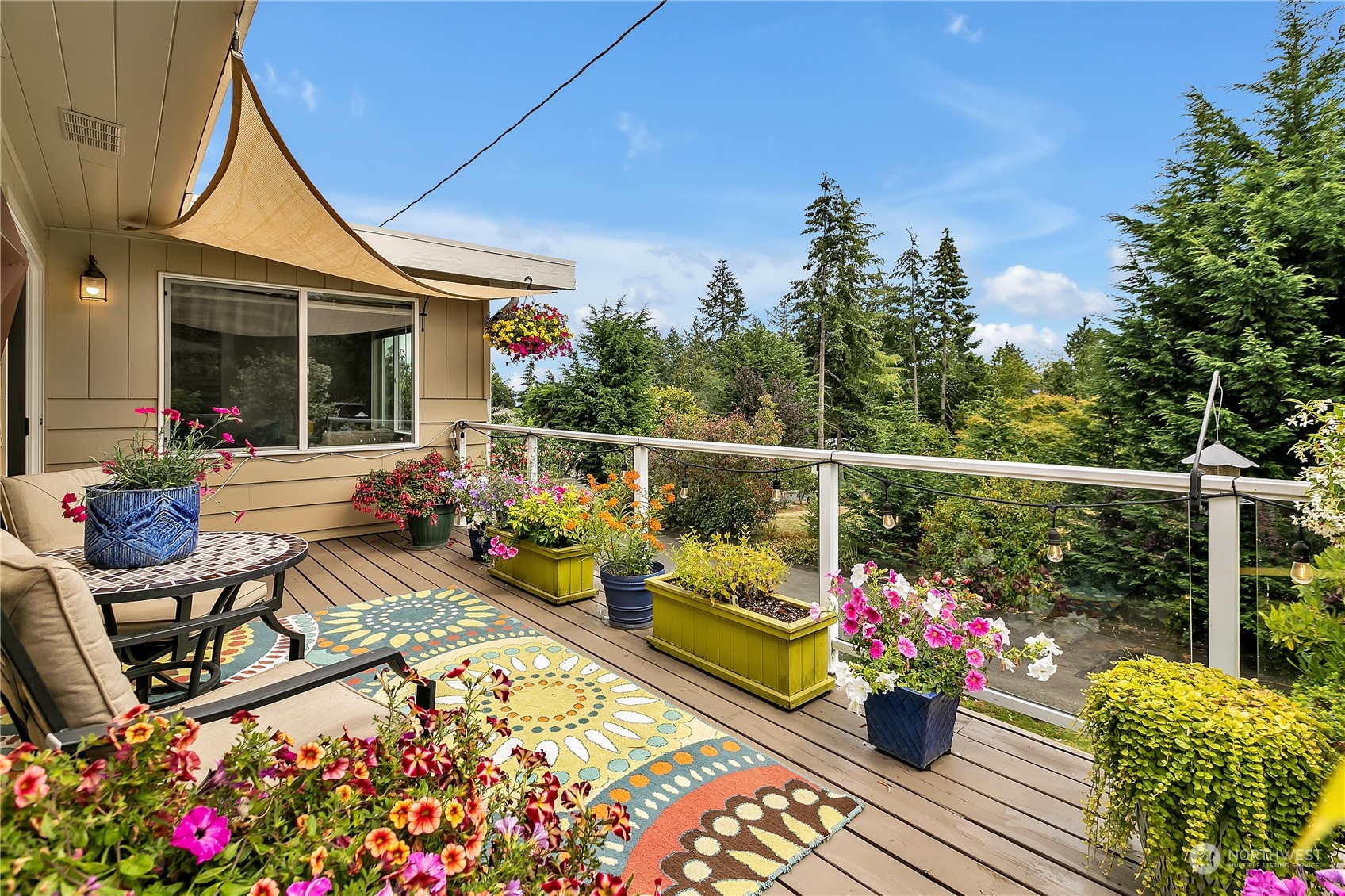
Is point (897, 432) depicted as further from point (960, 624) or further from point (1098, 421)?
point (960, 624)

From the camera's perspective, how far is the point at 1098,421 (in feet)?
21.1

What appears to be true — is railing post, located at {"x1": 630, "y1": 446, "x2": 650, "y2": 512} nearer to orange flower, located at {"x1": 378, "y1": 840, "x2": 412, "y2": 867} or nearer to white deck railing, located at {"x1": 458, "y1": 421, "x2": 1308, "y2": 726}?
white deck railing, located at {"x1": 458, "y1": 421, "x2": 1308, "y2": 726}

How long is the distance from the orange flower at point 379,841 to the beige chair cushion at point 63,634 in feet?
2.70

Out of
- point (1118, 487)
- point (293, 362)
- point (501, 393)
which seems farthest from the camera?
point (501, 393)

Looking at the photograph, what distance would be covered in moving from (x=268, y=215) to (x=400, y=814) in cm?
388

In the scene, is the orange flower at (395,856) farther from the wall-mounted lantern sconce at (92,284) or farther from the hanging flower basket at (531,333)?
the wall-mounted lantern sconce at (92,284)

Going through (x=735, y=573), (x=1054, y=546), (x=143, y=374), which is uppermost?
(x=143, y=374)

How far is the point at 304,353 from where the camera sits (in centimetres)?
561

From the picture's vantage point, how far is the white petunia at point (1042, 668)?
2117mm

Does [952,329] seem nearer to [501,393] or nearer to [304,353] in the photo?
[501,393]

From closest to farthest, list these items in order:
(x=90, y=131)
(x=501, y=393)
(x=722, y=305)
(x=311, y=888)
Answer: (x=311, y=888) → (x=90, y=131) → (x=501, y=393) → (x=722, y=305)

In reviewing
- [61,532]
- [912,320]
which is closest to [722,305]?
[912,320]

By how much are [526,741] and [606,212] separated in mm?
25624

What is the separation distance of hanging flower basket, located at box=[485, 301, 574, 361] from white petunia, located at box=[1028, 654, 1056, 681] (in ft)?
15.2
